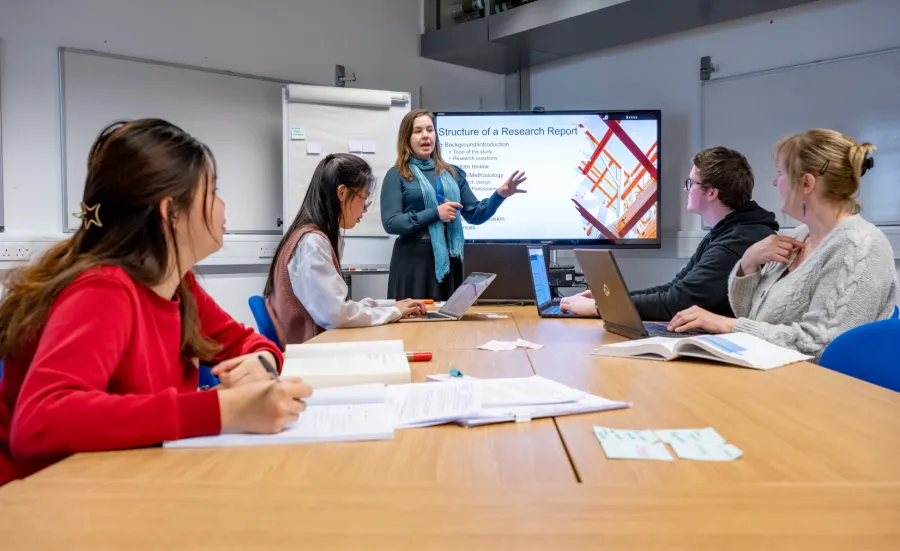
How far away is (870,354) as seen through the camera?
1.62m

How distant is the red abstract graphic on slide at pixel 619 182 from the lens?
4.60 m

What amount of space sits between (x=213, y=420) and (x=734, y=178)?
2.19m

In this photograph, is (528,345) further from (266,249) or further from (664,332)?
(266,249)

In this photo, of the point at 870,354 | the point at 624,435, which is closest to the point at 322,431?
the point at 624,435

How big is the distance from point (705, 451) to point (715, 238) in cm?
186

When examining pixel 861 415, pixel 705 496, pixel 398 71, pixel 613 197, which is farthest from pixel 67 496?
pixel 398 71

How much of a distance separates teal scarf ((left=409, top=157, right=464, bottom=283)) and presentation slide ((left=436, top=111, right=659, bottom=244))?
105cm

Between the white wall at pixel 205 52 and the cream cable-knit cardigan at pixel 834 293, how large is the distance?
122 inches

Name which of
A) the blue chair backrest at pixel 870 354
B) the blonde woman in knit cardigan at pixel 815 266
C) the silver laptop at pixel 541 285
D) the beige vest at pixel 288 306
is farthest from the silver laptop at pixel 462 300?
the blue chair backrest at pixel 870 354

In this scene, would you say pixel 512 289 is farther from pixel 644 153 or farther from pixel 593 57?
pixel 593 57

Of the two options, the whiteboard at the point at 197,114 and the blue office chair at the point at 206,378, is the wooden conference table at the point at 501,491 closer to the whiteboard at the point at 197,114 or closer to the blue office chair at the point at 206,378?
the blue office chair at the point at 206,378

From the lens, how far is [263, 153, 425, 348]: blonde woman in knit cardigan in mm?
2355

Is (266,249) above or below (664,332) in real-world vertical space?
above

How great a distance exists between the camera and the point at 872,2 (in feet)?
12.5
